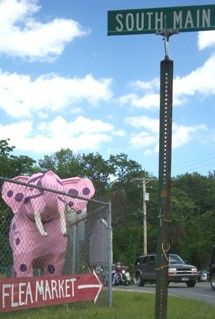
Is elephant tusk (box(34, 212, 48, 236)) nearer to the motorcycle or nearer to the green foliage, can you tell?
the motorcycle

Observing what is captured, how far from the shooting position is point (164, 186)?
6898mm

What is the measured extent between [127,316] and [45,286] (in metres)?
1.66

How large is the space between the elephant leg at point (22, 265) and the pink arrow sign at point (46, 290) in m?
2.21

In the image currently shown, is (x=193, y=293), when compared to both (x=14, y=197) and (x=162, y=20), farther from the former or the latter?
(x=162, y=20)

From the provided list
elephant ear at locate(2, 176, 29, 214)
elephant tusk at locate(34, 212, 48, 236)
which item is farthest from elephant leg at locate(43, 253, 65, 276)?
elephant ear at locate(2, 176, 29, 214)

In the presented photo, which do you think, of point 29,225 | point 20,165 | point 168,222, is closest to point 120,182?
point 20,165

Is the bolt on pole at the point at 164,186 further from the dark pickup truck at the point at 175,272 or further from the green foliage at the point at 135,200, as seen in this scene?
the green foliage at the point at 135,200

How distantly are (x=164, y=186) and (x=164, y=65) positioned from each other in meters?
1.26

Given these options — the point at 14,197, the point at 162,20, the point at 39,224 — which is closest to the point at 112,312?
the point at 39,224

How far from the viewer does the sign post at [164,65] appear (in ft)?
22.6

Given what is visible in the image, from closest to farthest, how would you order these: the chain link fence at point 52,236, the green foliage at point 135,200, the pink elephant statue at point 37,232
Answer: the chain link fence at point 52,236 → the pink elephant statue at point 37,232 → the green foliage at point 135,200

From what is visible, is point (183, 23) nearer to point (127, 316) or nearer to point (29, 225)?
point (127, 316)

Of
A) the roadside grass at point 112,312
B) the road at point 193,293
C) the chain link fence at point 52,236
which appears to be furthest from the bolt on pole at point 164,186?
the road at point 193,293

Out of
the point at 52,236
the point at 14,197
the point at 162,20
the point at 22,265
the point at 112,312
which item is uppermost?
the point at 162,20
